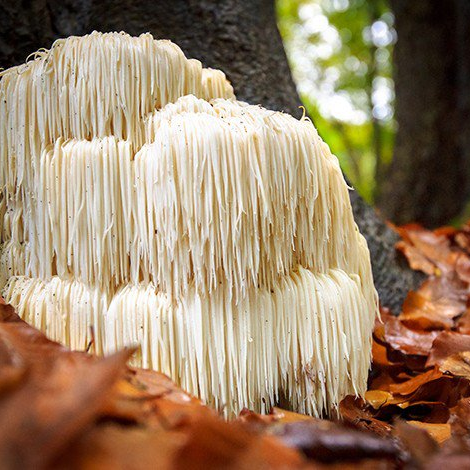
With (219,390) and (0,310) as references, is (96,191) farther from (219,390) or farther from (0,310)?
(219,390)

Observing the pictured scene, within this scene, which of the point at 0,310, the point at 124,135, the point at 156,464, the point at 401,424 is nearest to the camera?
the point at 156,464

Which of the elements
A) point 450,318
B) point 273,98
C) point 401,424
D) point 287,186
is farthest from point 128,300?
point 450,318

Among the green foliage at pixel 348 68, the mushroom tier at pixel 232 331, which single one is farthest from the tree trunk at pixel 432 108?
the mushroom tier at pixel 232 331

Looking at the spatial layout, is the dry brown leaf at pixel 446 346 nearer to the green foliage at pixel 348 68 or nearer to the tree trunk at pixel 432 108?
the tree trunk at pixel 432 108

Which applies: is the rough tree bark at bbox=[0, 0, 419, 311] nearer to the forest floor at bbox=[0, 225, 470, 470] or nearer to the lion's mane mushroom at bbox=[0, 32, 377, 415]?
the lion's mane mushroom at bbox=[0, 32, 377, 415]

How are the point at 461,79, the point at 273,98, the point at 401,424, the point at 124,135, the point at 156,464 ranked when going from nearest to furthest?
the point at 156,464 → the point at 401,424 → the point at 124,135 → the point at 273,98 → the point at 461,79
